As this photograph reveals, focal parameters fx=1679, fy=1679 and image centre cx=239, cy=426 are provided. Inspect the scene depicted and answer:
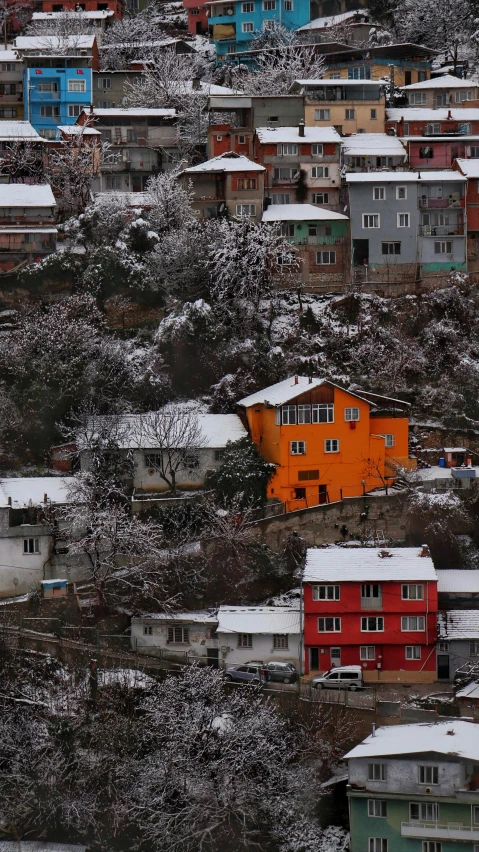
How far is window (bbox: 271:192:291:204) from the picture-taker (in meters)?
72.8

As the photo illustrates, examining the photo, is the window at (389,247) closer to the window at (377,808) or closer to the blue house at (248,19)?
the blue house at (248,19)

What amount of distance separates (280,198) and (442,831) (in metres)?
33.9

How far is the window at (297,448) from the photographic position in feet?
195

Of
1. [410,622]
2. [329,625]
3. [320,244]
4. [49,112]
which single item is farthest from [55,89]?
[410,622]

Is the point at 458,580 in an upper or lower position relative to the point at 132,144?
lower

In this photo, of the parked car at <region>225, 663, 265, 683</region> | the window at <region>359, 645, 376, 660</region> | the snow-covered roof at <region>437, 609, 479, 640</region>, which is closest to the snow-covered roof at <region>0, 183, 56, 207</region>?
the parked car at <region>225, 663, 265, 683</region>

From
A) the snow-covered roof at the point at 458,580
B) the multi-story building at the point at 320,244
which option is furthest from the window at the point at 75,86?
the snow-covered roof at the point at 458,580

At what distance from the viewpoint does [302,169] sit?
72750 mm

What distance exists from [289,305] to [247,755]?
80.1ft

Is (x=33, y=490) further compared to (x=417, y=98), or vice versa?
(x=417, y=98)

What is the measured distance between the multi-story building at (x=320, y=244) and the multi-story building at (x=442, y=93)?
51.8 ft

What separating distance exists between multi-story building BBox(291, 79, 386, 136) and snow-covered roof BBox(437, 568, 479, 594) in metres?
28.5

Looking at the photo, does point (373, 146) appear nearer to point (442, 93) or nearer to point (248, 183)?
point (248, 183)

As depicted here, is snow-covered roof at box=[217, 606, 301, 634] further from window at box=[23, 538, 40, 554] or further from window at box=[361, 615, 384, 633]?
window at box=[23, 538, 40, 554]
